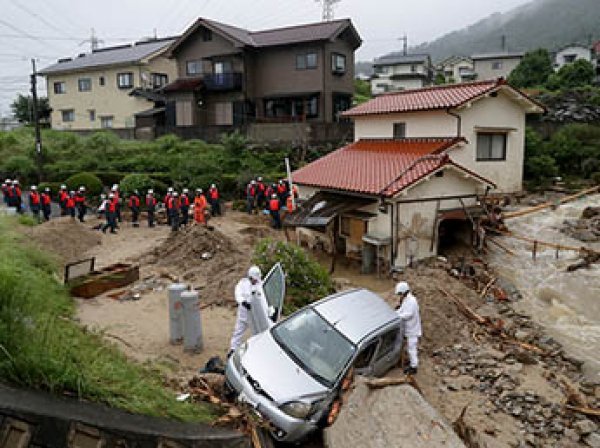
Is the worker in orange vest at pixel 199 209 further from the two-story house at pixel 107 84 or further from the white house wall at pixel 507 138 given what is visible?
the two-story house at pixel 107 84

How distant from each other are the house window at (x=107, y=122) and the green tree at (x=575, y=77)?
126 feet

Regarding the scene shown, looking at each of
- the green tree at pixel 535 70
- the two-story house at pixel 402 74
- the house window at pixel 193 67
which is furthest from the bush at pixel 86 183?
the two-story house at pixel 402 74

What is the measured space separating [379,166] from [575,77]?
33.8 metres

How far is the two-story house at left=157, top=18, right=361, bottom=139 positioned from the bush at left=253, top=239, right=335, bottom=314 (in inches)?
768

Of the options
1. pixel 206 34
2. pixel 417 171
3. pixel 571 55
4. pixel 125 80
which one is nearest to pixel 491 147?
pixel 417 171

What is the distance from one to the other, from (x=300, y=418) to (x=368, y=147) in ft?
50.7

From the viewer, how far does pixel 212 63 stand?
111ft

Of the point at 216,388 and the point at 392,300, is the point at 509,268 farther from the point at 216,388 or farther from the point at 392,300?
the point at 216,388

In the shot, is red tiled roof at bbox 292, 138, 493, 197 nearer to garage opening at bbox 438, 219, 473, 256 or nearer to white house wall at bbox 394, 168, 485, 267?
white house wall at bbox 394, 168, 485, 267

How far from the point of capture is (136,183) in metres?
22.9

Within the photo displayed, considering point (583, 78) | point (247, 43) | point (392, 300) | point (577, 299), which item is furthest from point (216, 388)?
point (583, 78)

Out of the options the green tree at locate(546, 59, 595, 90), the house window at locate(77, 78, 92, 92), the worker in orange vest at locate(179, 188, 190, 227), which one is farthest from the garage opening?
the house window at locate(77, 78, 92, 92)

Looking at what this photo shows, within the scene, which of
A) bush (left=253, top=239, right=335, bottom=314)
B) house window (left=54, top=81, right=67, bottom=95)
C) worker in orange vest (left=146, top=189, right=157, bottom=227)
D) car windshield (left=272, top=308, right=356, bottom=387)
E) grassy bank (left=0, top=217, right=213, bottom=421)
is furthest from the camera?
house window (left=54, top=81, right=67, bottom=95)

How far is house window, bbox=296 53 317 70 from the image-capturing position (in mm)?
31344
